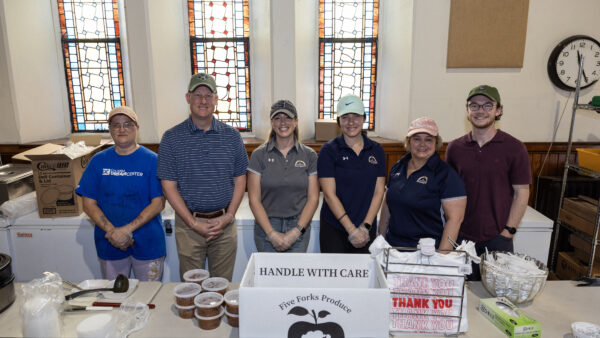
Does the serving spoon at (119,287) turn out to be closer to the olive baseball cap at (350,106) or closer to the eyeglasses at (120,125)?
the eyeglasses at (120,125)

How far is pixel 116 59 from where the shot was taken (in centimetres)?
394

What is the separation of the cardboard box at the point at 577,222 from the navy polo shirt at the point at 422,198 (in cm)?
186

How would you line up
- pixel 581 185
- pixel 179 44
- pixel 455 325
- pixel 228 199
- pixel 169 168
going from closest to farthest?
pixel 455 325
pixel 169 168
pixel 228 199
pixel 581 185
pixel 179 44

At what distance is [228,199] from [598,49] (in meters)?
3.56

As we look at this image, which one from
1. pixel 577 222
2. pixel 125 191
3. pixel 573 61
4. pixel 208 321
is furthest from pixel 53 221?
pixel 573 61

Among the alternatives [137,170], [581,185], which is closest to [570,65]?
[581,185]

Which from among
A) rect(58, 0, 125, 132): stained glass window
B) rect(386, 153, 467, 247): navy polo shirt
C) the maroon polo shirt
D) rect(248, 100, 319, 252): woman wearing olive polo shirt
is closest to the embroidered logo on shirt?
rect(386, 153, 467, 247): navy polo shirt

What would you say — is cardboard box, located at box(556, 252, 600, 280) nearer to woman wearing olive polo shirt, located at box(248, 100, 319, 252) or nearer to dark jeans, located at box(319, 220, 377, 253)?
dark jeans, located at box(319, 220, 377, 253)

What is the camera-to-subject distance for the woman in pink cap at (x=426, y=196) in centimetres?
170

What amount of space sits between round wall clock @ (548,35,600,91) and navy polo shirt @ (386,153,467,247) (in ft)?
8.04

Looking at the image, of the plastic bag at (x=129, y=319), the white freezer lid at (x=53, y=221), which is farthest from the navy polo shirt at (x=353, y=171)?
the white freezer lid at (x=53, y=221)

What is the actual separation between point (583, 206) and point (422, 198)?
6.67ft

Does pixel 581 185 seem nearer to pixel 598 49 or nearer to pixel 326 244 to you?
pixel 598 49

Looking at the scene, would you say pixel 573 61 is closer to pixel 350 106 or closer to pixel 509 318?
pixel 350 106
